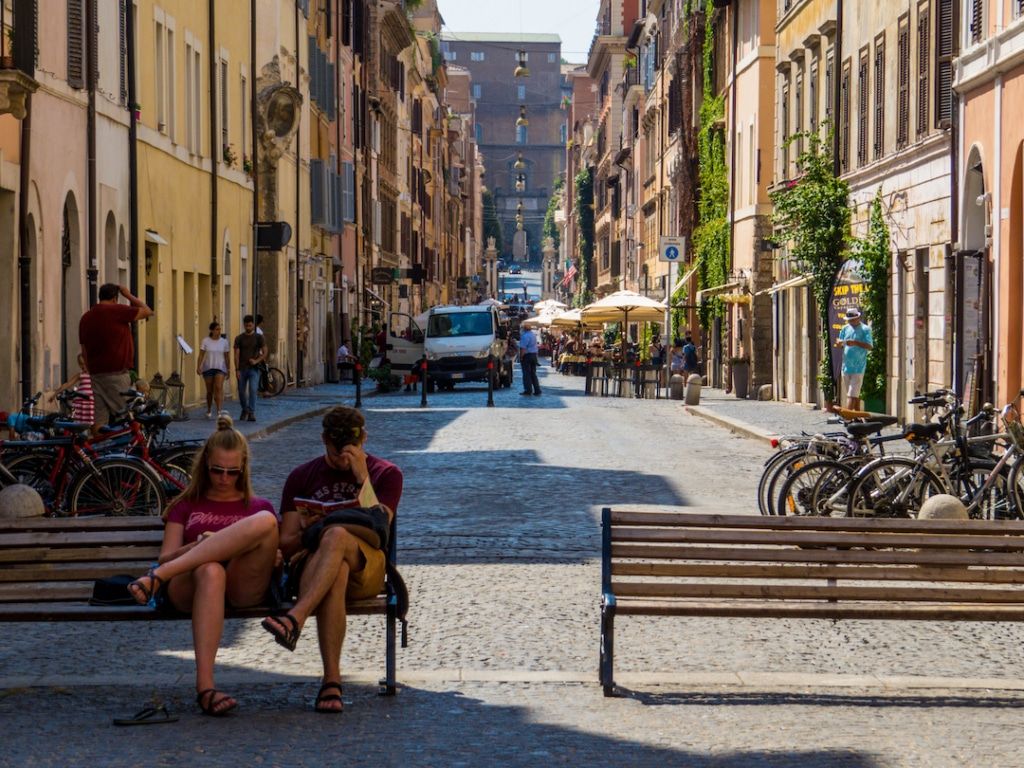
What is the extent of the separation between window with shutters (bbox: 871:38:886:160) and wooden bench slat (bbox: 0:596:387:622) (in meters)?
26.9

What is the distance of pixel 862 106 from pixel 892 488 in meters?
22.5

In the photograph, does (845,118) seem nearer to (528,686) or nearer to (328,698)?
(528,686)

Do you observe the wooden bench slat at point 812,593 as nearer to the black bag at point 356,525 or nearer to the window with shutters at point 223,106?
the black bag at point 356,525

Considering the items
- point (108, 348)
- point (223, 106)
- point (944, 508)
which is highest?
point (223, 106)

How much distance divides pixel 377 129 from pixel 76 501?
60806mm

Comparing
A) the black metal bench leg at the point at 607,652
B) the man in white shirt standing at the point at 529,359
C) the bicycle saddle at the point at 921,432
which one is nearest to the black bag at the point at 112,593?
the black metal bench leg at the point at 607,652

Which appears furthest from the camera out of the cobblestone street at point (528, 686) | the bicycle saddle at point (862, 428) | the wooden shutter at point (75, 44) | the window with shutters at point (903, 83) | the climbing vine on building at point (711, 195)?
the climbing vine on building at point (711, 195)

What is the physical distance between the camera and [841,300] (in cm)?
3609

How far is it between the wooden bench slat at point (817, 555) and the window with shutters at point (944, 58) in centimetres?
2072

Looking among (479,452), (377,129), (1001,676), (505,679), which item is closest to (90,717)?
(505,679)

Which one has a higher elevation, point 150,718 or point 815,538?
point 815,538

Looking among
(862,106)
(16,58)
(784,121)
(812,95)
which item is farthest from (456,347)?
(16,58)

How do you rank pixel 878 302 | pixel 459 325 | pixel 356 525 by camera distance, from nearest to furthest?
pixel 356 525 → pixel 878 302 → pixel 459 325

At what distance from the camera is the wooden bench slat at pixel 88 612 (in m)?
8.57
